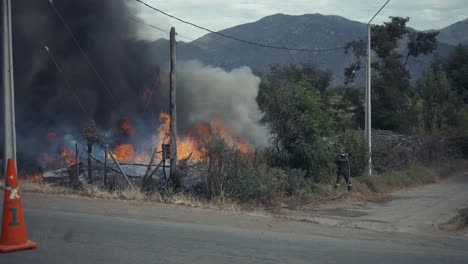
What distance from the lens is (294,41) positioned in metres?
124

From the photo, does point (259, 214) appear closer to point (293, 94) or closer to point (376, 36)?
point (293, 94)

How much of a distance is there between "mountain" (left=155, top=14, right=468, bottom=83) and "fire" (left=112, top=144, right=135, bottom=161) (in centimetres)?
5734

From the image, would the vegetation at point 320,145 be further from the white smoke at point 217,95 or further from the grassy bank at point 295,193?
the white smoke at point 217,95

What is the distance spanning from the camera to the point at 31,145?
92.9 feet

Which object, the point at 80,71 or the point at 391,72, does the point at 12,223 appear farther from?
the point at 391,72

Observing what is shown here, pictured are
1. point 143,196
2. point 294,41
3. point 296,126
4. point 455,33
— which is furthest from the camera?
point 455,33

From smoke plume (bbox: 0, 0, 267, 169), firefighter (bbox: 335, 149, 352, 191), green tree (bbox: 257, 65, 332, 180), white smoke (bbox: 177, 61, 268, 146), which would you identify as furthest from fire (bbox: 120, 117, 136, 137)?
firefighter (bbox: 335, 149, 352, 191)

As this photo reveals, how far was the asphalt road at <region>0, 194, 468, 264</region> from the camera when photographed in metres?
6.38

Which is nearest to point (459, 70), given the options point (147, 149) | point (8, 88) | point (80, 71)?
point (147, 149)

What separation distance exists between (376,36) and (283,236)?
38371 millimetres

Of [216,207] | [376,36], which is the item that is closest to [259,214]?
[216,207]

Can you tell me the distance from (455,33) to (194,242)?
186 meters

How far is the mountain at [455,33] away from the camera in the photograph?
534 ft

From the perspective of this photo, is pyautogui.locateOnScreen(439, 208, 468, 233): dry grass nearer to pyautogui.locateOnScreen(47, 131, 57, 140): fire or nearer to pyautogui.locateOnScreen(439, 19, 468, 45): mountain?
pyautogui.locateOnScreen(47, 131, 57, 140): fire
